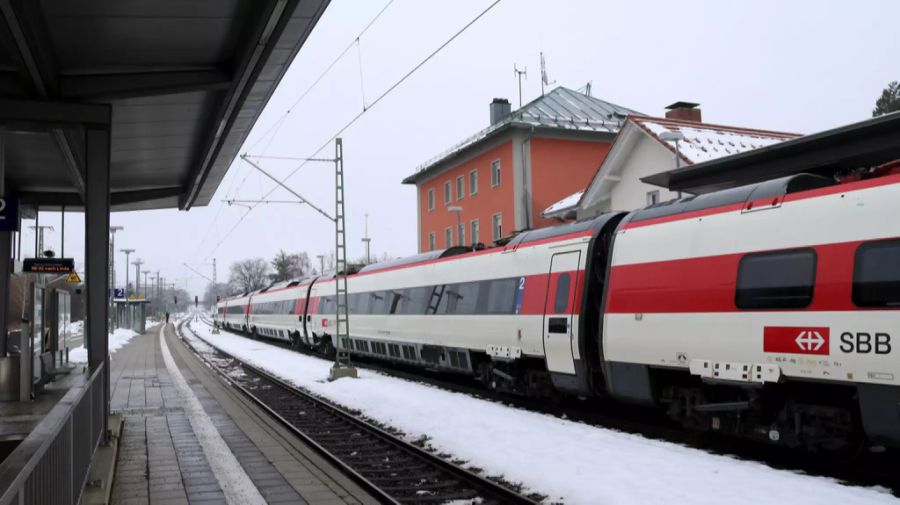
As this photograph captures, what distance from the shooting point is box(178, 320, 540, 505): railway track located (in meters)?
7.36

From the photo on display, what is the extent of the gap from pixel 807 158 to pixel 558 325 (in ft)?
15.3

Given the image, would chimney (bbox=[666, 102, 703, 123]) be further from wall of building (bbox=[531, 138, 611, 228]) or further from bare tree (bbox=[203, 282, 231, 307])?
bare tree (bbox=[203, 282, 231, 307])

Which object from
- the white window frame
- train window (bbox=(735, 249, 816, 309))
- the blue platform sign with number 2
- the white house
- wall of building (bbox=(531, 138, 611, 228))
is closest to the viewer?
train window (bbox=(735, 249, 816, 309))

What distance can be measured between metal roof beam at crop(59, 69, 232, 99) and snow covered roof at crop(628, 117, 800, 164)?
49.9 feet

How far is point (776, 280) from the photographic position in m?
7.89

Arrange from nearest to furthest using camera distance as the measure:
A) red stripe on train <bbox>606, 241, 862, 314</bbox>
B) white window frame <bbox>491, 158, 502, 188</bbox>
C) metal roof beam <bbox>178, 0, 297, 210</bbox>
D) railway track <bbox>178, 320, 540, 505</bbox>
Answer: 1. metal roof beam <bbox>178, 0, 297, 210</bbox>
2. red stripe on train <bbox>606, 241, 862, 314</bbox>
3. railway track <bbox>178, 320, 540, 505</bbox>
4. white window frame <bbox>491, 158, 502, 188</bbox>

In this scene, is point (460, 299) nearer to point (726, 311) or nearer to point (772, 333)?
point (726, 311)

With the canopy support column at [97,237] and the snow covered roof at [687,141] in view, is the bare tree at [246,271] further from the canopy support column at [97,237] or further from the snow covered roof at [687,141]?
the canopy support column at [97,237]

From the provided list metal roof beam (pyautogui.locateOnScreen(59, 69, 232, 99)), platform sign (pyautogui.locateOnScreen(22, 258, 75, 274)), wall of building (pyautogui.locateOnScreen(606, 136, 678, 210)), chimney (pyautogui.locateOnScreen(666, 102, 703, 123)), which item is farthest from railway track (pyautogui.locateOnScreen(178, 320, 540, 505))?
chimney (pyautogui.locateOnScreen(666, 102, 703, 123))

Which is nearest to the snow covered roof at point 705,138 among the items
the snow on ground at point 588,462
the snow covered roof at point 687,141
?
the snow covered roof at point 687,141

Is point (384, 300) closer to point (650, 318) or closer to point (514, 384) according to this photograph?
point (514, 384)

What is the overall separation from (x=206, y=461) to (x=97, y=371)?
1.73 meters

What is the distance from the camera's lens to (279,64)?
307 inches

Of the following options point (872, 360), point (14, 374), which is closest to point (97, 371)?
point (14, 374)
